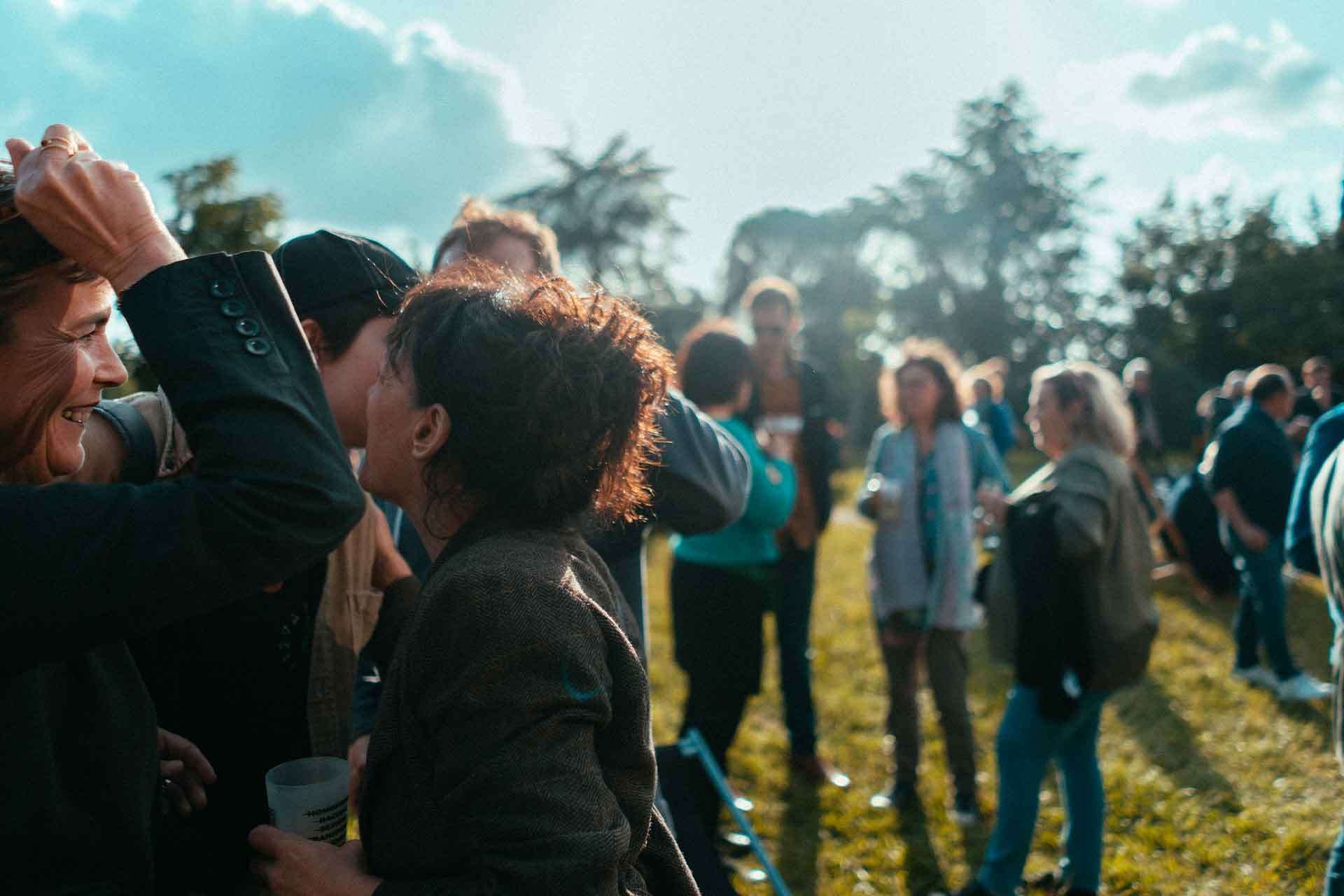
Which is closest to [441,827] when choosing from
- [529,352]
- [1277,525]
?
[529,352]

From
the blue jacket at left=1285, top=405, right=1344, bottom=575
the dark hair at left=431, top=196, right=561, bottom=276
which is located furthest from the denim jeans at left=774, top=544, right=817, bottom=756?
the dark hair at left=431, top=196, right=561, bottom=276

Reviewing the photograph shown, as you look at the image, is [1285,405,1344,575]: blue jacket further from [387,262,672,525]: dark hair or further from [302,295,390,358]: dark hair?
[302,295,390,358]: dark hair

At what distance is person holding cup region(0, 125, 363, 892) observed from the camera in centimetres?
92

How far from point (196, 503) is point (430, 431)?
16.2 inches

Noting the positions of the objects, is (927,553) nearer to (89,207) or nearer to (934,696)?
(934,696)

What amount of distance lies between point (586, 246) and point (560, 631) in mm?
28030

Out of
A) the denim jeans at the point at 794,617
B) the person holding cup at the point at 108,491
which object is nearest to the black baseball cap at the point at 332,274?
the person holding cup at the point at 108,491

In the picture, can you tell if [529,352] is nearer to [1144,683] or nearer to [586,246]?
[1144,683]

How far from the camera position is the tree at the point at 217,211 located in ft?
9.27

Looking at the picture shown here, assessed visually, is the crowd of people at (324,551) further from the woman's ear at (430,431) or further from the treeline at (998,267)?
the treeline at (998,267)

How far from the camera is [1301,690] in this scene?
6.02 m

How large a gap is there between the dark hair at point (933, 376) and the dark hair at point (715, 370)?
1.41m

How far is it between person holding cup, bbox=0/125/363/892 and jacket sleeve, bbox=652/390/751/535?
979 millimetres

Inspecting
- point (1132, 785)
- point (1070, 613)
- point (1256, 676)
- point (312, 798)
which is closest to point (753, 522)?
point (1070, 613)
